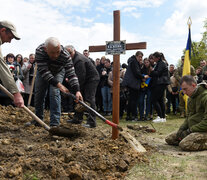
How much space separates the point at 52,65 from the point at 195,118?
9.27ft

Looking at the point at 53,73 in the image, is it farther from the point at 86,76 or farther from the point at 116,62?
the point at 116,62

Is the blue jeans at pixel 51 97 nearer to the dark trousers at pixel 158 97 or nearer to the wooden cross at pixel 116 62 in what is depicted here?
the wooden cross at pixel 116 62

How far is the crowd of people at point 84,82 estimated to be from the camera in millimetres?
4156

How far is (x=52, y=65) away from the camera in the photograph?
4719 mm

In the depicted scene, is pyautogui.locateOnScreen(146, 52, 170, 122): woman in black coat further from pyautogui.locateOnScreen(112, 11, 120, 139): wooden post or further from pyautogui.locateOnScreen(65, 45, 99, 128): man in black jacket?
pyautogui.locateOnScreen(112, 11, 120, 139): wooden post

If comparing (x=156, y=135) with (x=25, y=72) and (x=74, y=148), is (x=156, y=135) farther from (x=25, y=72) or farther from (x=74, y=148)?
(x=25, y=72)

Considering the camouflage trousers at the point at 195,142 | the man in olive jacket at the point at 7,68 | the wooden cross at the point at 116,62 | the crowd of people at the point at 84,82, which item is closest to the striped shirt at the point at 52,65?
the crowd of people at the point at 84,82

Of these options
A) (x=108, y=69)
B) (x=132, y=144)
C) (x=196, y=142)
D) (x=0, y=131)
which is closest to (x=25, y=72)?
(x=108, y=69)

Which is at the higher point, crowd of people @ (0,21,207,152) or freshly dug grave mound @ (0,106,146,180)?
crowd of people @ (0,21,207,152)

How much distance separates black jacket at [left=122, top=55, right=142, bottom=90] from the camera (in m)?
7.61

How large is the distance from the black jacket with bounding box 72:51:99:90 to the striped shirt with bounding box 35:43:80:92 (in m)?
0.80

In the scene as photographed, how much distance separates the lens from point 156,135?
18.1 feet

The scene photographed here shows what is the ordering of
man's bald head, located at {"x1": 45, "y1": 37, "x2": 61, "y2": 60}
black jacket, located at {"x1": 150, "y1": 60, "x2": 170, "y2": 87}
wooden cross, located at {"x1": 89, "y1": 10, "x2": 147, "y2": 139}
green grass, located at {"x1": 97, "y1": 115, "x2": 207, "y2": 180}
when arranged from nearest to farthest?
green grass, located at {"x1": 97, "y1": 115, "x2": 207, "y2": 180}, man's bald head, located at {"x1": 45, "y1": 37, "x2": 61, "y2": 60}, wooden cross, located at {"x1": 89, "y1": 10, "x2": 147, "y2": 139}, black jacket, located at {"x1": 150, "y1": 60, "x2": 170, "y2": 87}

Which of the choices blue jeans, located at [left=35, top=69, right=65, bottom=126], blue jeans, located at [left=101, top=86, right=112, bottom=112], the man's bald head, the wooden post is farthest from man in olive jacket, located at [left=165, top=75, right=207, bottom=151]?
blue jeans, located at [left=101, top=86, right=112, bottom=112]
